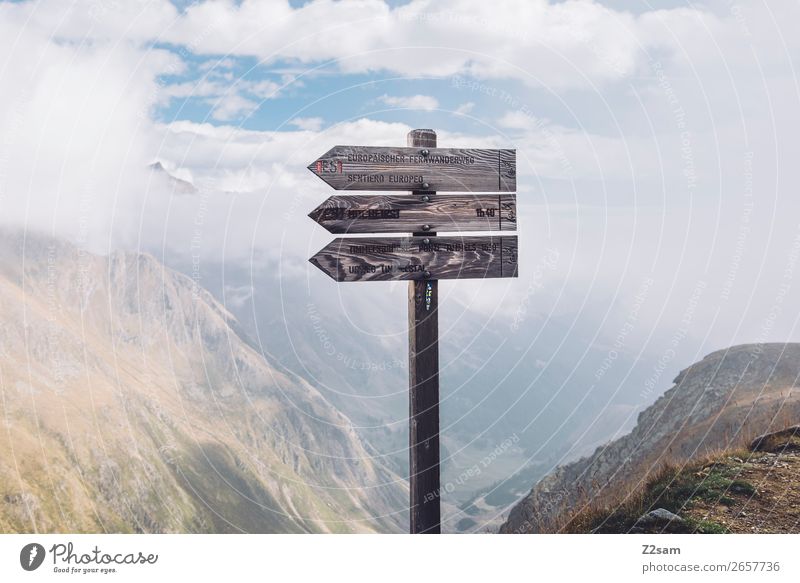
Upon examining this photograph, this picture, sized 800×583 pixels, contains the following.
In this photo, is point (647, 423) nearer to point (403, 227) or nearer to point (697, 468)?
point (697, 468)

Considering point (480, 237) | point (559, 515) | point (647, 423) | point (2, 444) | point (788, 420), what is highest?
point (480, 237)

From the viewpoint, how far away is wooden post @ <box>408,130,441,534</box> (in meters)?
8.90

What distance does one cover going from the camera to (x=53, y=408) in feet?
347

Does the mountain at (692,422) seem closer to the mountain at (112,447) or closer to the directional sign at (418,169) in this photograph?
the directional sign at (418,169)

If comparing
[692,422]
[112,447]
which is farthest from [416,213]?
[112,447]

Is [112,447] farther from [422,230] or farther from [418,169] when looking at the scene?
[418,169]

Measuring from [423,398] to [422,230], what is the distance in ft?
7.09

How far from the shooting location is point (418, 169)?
29.2 ft

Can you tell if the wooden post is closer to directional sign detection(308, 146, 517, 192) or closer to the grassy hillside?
directional sign detection(308, 146, 517, 192)

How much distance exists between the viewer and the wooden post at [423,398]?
890cm

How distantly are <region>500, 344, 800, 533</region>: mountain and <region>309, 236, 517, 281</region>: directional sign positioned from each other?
11.3ft

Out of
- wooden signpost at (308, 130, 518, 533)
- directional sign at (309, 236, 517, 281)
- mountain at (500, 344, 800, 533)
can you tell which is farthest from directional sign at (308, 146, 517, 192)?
mountain at (500, 344, 800, 533)
